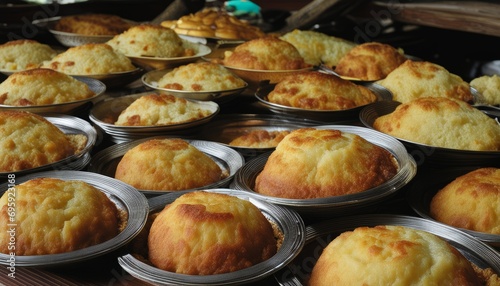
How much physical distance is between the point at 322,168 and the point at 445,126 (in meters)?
0.56

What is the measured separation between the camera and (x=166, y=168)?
62.5 inches

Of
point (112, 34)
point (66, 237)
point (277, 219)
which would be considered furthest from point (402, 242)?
point (112, 34)

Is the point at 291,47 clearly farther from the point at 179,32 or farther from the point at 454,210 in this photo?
the point at 454,210

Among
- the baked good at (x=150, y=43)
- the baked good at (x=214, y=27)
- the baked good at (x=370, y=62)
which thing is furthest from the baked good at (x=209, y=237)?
the baked good at (x=214, y=27)

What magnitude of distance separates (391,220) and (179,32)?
8.13ft

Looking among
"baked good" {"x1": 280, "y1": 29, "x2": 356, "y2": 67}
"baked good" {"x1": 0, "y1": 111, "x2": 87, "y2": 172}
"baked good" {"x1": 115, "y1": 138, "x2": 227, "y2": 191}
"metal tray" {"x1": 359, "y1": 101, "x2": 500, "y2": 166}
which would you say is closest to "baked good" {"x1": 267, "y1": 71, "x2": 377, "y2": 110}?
"metal tray" {"x1": 359, "y1": 101, "x2": 500, "y2": 166}

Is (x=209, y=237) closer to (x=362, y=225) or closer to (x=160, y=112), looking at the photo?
(x=362, y=225)

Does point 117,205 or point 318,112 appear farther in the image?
point 318,112

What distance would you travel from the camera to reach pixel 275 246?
49.3 inches

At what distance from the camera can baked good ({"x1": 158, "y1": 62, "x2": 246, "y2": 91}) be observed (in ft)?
7.68

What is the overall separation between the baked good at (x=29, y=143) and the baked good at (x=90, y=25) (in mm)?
Result: 1810

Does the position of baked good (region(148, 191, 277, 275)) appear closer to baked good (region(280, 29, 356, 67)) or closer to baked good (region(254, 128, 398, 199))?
baked good (region(254, 128, 398, 199))

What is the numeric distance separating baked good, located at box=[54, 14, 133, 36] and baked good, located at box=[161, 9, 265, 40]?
38cm

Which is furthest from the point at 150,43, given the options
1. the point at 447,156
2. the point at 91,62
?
the point at 447,156
